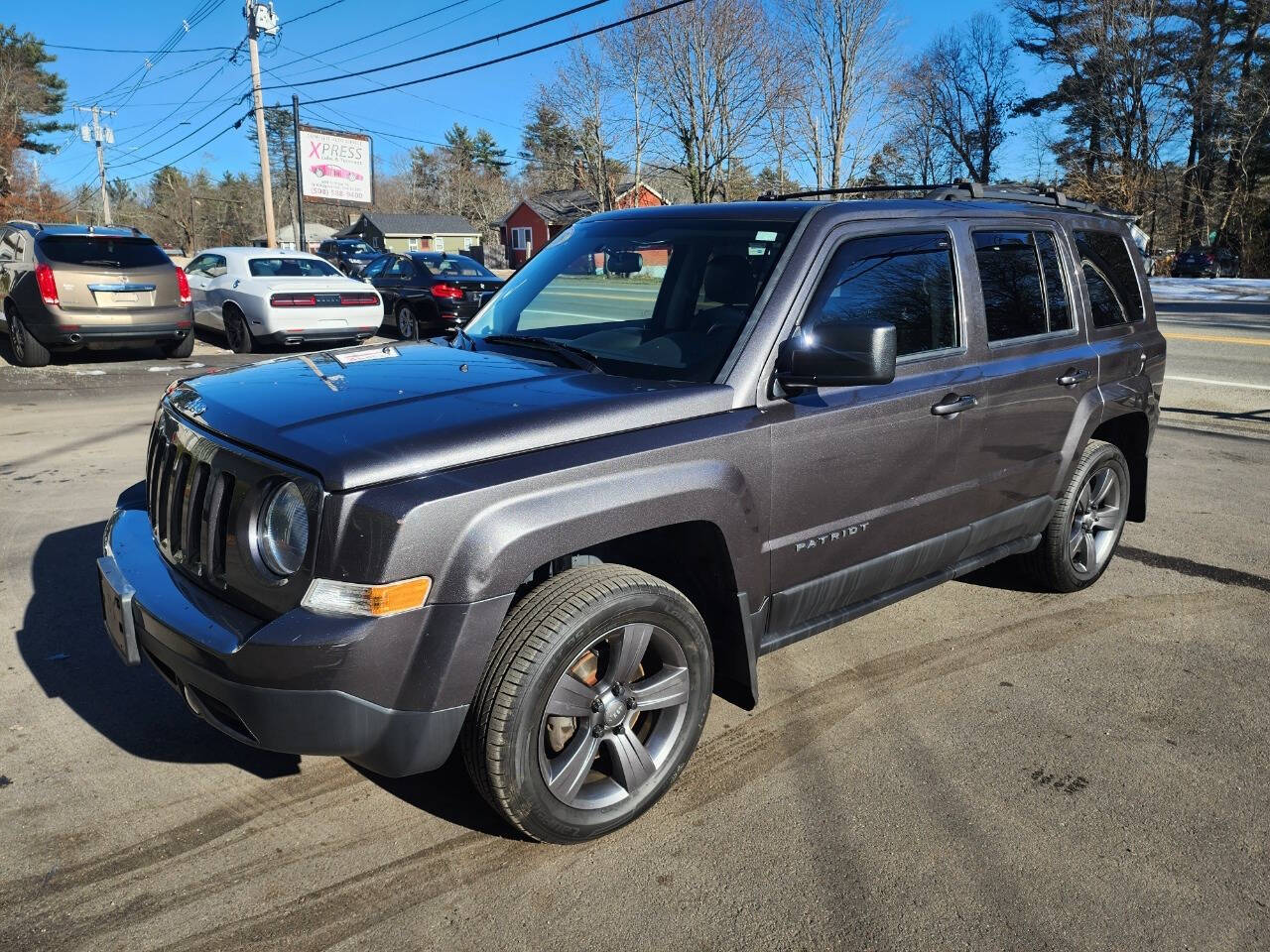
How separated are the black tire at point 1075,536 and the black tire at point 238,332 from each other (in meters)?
12.2

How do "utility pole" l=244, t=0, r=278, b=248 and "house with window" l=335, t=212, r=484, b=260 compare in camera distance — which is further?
"house with window" l=335, t=212, r=484, b=260

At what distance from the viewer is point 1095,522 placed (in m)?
4.87

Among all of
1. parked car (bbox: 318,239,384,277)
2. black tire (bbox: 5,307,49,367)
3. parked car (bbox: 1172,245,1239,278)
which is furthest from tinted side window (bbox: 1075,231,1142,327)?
parked car (bbox: 1172,245,1239,278)

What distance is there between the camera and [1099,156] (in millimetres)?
53406

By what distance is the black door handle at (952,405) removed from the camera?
3.58 m

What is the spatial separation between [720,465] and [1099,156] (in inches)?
2340

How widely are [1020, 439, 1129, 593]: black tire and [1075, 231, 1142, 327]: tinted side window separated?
0.63 meters

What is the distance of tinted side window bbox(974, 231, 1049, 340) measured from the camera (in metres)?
3.91

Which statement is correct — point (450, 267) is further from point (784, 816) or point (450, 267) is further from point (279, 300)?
point (784, 816)

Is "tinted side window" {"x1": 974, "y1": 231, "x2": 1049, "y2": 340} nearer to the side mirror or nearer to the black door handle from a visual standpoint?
the black door handle

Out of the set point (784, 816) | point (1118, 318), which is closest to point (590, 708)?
A: point (784, 816)

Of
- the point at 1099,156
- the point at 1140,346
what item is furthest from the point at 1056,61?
the point at 1140,346

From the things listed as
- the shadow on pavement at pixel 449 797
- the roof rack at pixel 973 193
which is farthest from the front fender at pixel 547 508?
the roof rack at pixel 973 193

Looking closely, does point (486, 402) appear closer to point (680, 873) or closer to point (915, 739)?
point (680, 873)
